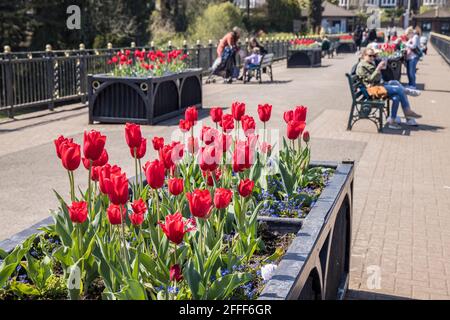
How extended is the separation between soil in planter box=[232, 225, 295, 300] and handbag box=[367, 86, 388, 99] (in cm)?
893

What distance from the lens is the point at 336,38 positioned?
166 ft

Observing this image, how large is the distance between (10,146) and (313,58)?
22774 mm

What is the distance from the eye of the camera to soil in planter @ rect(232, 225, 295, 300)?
9.25 ft

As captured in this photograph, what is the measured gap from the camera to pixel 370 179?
332 inches

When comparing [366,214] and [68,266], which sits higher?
[68,266]

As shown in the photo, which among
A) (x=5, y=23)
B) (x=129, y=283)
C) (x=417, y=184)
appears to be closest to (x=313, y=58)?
(x=5, y=23)

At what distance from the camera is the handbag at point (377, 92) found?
1209 cm

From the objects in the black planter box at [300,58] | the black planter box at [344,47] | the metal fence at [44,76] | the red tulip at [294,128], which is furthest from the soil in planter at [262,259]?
the black planter box at [344,47]

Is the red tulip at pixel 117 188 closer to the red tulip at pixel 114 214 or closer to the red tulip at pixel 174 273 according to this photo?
the red tulip at pixel 114 214

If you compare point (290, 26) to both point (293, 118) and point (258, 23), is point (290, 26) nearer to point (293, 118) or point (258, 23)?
point (258, 23)

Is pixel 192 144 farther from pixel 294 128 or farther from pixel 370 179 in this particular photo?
pixel 370 179

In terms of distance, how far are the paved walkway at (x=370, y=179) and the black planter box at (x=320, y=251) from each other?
0.49 metres

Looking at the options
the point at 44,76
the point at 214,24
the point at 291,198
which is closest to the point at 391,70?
the point at 44,76

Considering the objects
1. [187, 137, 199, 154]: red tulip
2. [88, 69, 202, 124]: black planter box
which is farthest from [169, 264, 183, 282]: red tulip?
[88, 69, 202, 124]: black planter box
